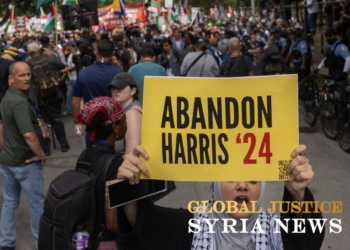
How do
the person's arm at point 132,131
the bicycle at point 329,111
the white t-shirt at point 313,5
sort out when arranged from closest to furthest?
1. the person's arm at point 132,131
2. the bicycle at point 329,111
3. the white t-shirt at point 313,5

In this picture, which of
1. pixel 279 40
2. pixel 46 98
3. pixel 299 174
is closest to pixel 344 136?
pixel 46 98

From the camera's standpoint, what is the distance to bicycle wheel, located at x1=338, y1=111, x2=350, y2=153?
8.51 m

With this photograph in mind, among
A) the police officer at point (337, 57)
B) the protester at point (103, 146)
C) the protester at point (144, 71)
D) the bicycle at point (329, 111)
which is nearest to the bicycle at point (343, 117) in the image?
the bicycle at point (329, 111)

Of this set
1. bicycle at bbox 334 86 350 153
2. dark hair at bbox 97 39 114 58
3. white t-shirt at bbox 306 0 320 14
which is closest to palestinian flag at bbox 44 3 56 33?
white t-shirt at bbox 306 0 320 14

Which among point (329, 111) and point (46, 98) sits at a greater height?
point (46, 98)

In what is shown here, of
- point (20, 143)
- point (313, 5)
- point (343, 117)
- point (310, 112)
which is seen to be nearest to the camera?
point (20, 143)

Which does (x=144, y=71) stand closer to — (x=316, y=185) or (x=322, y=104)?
(x=316, y=185)

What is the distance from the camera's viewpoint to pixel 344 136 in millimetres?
8688

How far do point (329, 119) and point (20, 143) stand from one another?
6.17 metres

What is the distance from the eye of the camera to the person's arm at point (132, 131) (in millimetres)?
4176

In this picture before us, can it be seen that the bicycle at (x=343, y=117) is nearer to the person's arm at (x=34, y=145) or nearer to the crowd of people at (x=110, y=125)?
the crowd of people at (x=110, y=125)

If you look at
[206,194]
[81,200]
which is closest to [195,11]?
[206,194]

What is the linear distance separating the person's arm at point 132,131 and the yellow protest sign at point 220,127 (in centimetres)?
199

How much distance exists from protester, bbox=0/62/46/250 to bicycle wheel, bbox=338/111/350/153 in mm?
5298
